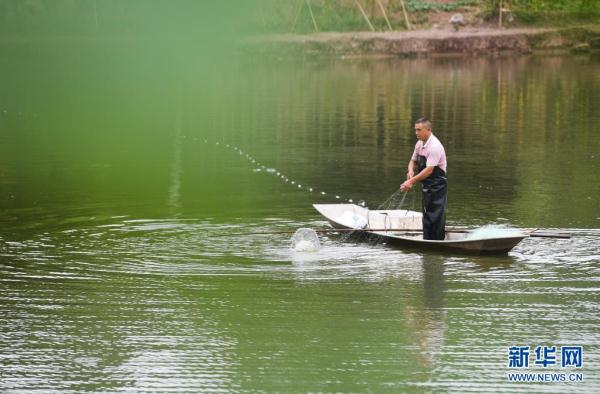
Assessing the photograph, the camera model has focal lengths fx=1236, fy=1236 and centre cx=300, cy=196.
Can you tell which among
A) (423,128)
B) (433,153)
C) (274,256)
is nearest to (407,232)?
(433,153)

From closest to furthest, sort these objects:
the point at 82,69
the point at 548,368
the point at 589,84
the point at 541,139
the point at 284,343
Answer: the point at 548,368 → the point at 284,343 → the point at 541,139 → the point at 589,84 → the point at 82,69

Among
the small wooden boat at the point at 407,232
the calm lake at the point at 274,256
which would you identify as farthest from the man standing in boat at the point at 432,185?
the calm lake at the point at 274,256

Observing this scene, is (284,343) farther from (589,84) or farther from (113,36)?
(113,36)

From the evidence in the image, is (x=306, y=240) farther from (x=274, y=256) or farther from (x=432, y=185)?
(x=432, y=185)

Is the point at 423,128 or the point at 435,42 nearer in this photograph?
the point at 423,128

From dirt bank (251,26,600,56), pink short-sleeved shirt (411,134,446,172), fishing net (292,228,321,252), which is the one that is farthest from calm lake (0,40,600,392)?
dirt bank (251,26,600,56)

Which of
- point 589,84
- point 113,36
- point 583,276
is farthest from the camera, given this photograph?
point 113,36

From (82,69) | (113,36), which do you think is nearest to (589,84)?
(82,69)

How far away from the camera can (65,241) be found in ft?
44.2

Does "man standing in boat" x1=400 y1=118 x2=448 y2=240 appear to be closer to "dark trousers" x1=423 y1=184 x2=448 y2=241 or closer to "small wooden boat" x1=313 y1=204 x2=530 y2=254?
"dark trousers" x1=423 y1=184 x2=448 y2=241

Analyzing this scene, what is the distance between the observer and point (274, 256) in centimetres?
1259

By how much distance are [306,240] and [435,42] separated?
37532 millimetres

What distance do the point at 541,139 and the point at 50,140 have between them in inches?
371

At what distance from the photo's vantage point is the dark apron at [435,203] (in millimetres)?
12516
